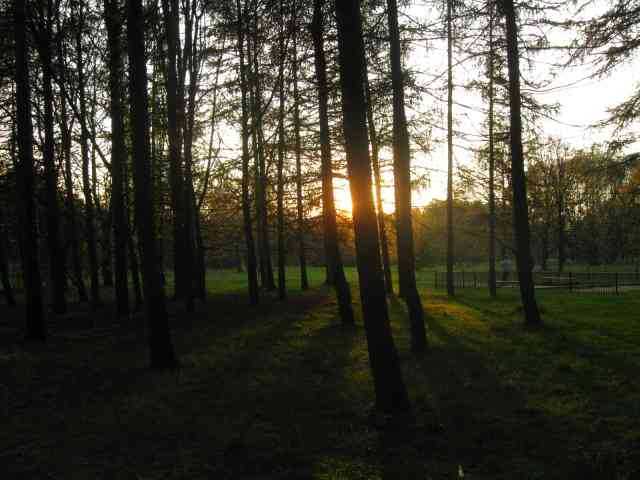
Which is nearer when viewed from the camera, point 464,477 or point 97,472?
point 464,477

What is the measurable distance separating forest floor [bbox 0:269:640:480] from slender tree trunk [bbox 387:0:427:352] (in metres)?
0.73

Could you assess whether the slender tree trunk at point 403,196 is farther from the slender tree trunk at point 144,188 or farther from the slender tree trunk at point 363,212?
the slender tree trunk at point 144,188

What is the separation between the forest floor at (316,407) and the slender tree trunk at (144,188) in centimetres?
69

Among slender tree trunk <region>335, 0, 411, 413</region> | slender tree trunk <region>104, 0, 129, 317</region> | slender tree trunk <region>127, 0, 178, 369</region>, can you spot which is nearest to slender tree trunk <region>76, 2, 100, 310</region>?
slender tree trunk <region>104, 0, 129, 317</region>

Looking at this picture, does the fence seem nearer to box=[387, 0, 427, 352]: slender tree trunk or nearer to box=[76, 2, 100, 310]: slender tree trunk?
box=[387, 0, 427, 352]: slender tree trunk

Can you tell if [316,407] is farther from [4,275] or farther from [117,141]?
[4,275]

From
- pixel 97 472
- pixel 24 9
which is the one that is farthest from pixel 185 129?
pixel 97 472

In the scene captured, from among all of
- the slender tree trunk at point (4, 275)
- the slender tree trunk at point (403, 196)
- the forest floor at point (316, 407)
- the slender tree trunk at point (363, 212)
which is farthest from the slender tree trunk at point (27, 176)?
the slender tree trunk at point (4, 275)

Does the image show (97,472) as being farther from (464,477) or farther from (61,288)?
(61,288)

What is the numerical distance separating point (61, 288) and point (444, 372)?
14797 millimetres

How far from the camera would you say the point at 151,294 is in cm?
960

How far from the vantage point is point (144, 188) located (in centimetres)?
942

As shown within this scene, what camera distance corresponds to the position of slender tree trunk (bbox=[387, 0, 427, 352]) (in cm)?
1081

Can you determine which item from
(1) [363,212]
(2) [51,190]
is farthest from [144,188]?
(2) [51,190]
